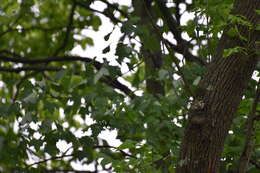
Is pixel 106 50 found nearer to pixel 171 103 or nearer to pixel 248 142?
pixel 171 103

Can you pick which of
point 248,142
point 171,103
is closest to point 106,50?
point 171,103

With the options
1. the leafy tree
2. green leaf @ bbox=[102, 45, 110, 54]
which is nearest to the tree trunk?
the leafy tree

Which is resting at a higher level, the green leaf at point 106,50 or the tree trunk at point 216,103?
the green leaf at point 106,50

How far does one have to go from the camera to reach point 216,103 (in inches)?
131

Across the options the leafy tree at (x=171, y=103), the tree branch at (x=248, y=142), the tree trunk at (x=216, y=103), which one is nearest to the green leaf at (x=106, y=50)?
the leafy tree at (x=171, y=103)

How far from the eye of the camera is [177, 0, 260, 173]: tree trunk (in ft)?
10.7

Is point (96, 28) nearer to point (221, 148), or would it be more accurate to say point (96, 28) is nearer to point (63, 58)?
point (63, 58)

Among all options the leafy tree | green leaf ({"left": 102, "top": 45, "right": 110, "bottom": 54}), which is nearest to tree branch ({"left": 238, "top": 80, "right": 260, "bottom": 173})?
the leafy tree

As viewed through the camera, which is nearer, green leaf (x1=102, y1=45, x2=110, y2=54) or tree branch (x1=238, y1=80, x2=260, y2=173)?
tree branch (x1=238, y1=80, x2=260, y2=173)

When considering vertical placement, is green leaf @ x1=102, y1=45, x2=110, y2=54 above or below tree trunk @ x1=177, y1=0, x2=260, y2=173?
above

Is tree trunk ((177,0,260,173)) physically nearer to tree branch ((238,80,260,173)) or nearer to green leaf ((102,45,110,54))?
tree branch ((238,80,260,173))

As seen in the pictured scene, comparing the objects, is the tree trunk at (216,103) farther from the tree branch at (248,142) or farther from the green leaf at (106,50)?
the green leaf at (106,50)

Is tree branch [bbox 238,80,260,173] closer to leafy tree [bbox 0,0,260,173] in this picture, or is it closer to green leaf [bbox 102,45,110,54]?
leafy tree [bbox 0,0,260,173]

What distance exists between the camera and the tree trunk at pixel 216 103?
3.26 meters
